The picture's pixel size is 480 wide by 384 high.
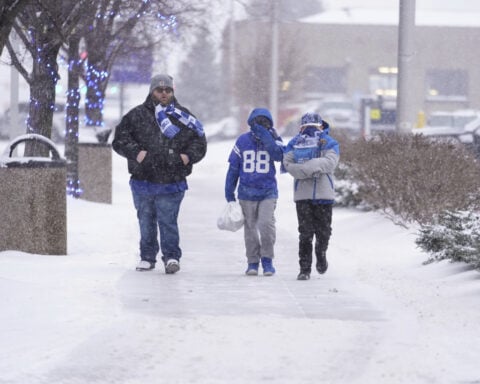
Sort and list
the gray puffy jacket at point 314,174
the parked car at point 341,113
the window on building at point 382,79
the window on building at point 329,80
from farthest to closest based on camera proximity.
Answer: the window on building at point 329,80, the window on building at point 382,79, the parked car at point 341,113, the gray puffy jacket at point 314,174

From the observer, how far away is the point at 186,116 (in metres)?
11.0

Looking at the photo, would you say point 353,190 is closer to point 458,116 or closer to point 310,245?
point 310,245

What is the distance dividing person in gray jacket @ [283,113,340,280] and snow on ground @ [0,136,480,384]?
359 millimetres

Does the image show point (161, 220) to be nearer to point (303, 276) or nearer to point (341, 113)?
point (303, 276)

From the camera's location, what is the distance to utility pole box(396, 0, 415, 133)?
52.3 feet

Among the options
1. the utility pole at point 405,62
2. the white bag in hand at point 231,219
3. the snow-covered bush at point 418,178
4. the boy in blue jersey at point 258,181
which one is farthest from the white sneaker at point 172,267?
the utility pole at point 405,62

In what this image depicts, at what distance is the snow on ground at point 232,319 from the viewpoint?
22.4ft

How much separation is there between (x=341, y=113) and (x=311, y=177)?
40382 mm

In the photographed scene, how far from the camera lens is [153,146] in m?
10.9

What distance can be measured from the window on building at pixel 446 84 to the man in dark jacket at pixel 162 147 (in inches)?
2533

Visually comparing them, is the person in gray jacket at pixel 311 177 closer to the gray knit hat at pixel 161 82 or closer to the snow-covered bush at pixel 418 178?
the gray knit hat at pixel 161 82

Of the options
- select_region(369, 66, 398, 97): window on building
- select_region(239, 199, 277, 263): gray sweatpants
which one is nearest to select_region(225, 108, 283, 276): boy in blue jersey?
select_region(239, 199, 277, 263): gray sweatpants

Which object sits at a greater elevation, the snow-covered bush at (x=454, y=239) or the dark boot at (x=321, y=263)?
the snow-covered bush at (x=454, y=239)

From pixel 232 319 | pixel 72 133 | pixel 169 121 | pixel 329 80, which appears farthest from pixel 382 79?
pixel 232 319
